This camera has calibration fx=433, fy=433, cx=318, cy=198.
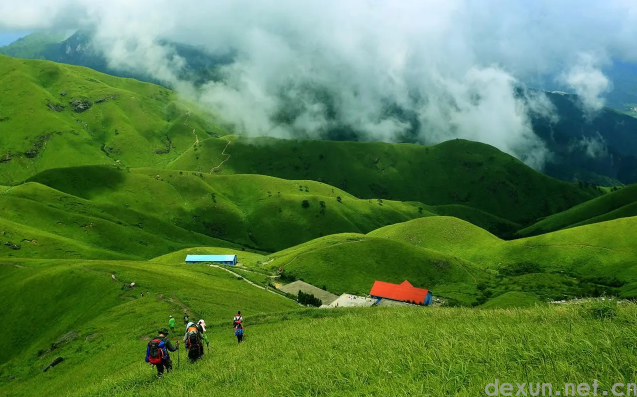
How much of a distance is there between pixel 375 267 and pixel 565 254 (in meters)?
78.3

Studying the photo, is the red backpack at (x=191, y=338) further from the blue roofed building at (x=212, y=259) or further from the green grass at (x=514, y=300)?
the blue roofed building at (x=212, y=259)

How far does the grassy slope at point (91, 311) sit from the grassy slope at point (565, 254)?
106453 millimetres

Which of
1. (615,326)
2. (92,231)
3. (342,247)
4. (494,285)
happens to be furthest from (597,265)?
(92,231)

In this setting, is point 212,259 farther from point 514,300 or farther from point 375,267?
point 514,300

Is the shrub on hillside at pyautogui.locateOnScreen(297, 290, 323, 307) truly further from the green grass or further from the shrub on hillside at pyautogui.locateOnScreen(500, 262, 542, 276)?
the shrub on hillside at pyautogui.locateOnScreen(500, 262, 542, 276)

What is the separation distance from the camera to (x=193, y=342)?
27.5m

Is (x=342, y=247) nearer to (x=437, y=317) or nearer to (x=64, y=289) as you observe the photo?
(x=64, y=289)

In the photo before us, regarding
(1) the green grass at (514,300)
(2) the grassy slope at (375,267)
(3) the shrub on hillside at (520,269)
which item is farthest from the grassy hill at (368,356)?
(3) the shrub on hillside at (520,269)

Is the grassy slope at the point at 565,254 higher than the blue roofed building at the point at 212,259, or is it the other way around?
the grassy slope at the point at 565,254

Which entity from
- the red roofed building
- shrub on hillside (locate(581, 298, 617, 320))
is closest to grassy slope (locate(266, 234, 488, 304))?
the red roofed building

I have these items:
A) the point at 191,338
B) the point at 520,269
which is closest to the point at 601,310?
the point at 191,338

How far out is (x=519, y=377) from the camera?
1161cm

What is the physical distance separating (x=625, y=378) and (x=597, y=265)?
172660mm

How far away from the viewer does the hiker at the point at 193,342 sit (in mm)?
27359
